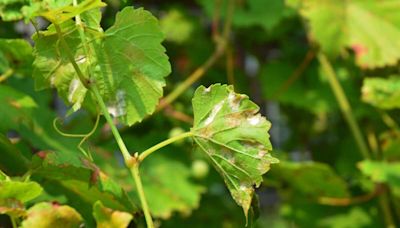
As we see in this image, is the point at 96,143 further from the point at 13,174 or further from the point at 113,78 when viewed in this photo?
the point at 113,78

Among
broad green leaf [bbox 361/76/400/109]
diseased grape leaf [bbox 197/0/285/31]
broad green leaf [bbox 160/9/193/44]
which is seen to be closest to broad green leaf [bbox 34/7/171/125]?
broad green leaf [bbox 361/76/400/109]

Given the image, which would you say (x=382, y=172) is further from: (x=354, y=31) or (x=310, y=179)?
(x=354, y=31)

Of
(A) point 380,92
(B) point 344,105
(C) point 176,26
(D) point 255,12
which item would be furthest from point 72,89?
(C) point 176,26

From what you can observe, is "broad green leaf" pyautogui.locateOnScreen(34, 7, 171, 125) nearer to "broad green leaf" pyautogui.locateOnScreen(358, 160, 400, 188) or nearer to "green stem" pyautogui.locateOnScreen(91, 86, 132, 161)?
"green stem" pyautogui.locateOnScreen(91, 86, 132, 161)

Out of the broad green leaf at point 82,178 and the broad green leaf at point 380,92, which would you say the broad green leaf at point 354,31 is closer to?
the broad green leaf at point 380,92

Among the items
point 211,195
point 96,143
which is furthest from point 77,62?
point 211,195

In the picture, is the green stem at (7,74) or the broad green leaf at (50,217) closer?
the broad green leaf at (50,217)

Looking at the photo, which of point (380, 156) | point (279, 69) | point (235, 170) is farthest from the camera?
point (279, 69)

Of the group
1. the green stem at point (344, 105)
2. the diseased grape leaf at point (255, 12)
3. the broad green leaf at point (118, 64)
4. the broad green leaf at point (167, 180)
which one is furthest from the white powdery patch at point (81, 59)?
the diseased grape leaf at point (255, 12)
